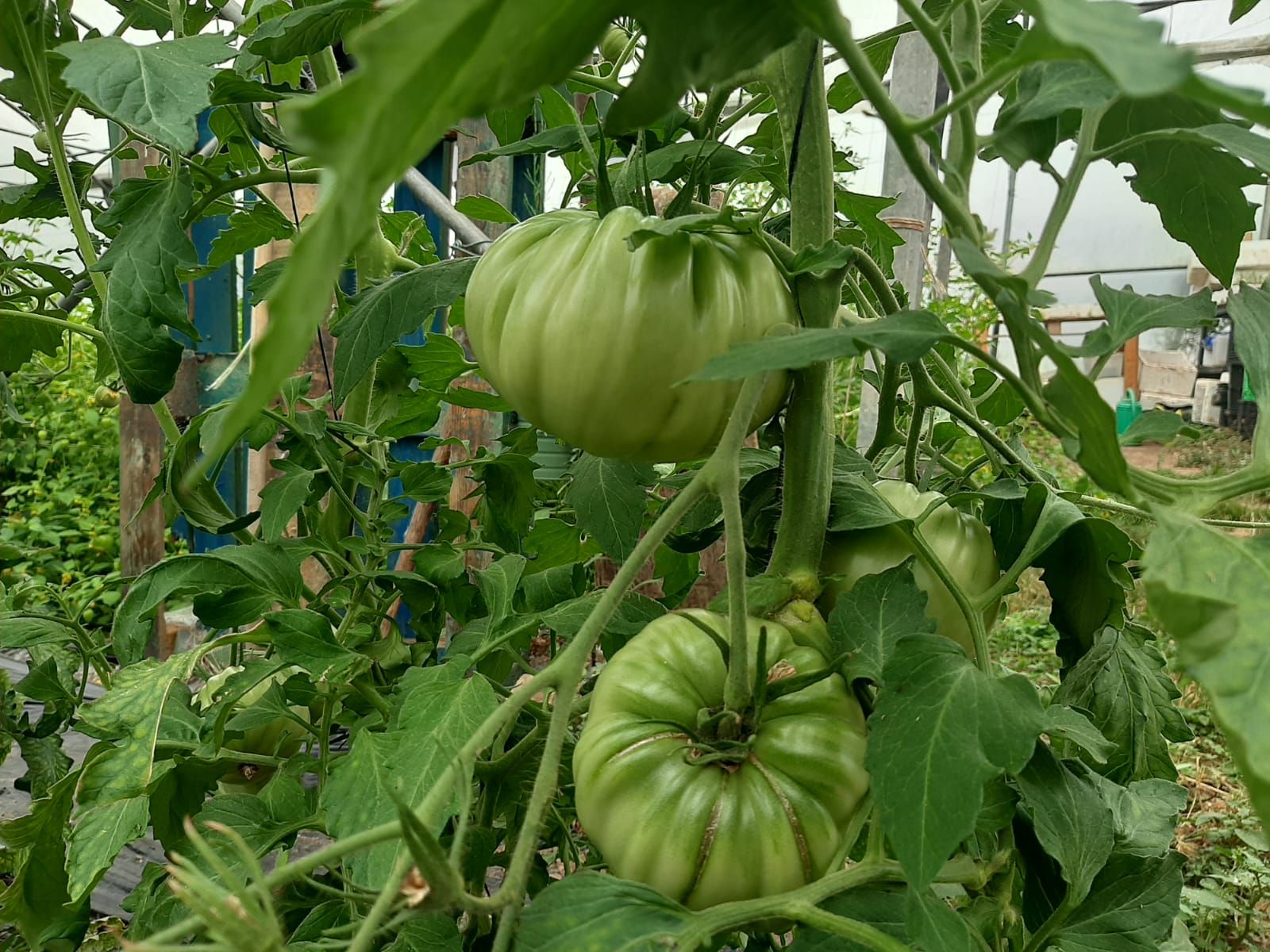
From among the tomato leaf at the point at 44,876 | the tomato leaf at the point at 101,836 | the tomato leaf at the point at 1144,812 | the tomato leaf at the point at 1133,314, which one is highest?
the tomato leaf at the point at 1133,314

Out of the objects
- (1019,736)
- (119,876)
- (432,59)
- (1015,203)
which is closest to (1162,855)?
(1019,736)

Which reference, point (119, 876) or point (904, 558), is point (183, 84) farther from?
point (119, 876)

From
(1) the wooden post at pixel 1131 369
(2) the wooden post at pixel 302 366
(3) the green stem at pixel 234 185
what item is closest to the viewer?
(3) the green stem at pixel 234 185

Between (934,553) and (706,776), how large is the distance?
0.17 m

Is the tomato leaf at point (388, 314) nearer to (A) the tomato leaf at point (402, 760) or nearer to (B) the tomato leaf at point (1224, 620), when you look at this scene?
(A) the tomato leaf at point (402, 760)

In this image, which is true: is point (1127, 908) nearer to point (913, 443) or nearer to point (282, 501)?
point (913, 443)

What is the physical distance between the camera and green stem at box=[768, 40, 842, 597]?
439 millimetres

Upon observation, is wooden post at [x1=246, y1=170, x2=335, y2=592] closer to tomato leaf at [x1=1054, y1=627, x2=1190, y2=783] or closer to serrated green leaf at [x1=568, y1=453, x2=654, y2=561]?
serrated green leaf at [x1=568, y1=453, x2=654, y2=561]

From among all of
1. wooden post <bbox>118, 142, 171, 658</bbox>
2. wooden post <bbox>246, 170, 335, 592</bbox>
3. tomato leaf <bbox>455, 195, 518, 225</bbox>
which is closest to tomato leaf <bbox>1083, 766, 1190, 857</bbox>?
tomato leaf <bbox>455, 195, 518, 225</bbox>

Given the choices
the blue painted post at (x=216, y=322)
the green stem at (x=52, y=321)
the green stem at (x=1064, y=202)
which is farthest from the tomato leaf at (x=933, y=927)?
the blue painted post at (x=216, y=322)

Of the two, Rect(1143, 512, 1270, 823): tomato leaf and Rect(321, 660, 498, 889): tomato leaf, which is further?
Rect(321, 660, 498, 889): tomato leaf

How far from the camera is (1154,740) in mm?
574

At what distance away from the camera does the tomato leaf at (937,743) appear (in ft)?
1.05

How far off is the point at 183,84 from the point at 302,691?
0.38m
